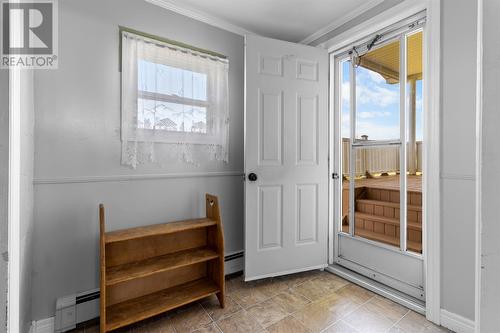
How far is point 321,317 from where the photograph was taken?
68.7 inches

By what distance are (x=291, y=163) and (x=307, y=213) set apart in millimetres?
526

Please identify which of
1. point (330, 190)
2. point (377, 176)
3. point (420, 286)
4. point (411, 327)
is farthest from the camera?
point (330, 190)

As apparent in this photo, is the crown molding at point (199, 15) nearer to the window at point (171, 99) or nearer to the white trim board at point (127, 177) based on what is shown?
the window at point (171, 99)

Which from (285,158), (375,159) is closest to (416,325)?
(375,159)

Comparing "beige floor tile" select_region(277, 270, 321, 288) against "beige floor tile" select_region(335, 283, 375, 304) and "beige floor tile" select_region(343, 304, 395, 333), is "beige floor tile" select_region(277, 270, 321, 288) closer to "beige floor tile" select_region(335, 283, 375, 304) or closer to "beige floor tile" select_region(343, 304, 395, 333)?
"beige floor tile" select_region(335, 283, 375, 304)

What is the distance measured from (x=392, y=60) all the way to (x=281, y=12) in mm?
1075

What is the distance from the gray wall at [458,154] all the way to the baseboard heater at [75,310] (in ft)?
8.03

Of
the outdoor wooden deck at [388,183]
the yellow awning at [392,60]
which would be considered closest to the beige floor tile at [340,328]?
the outdoor wooden deck at [388,183]

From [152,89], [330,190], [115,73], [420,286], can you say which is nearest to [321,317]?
[420,286]

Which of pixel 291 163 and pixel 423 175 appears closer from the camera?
pixel 423 175

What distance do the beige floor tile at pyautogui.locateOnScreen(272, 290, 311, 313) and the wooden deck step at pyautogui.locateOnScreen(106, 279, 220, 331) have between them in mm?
517

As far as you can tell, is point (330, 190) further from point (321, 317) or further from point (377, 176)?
point (321, 317)

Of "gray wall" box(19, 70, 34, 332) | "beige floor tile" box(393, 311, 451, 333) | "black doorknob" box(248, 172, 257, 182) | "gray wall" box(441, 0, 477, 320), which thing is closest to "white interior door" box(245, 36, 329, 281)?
"black doorknob" box(248, 172, 257, 182)

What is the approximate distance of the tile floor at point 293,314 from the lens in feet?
5.37
